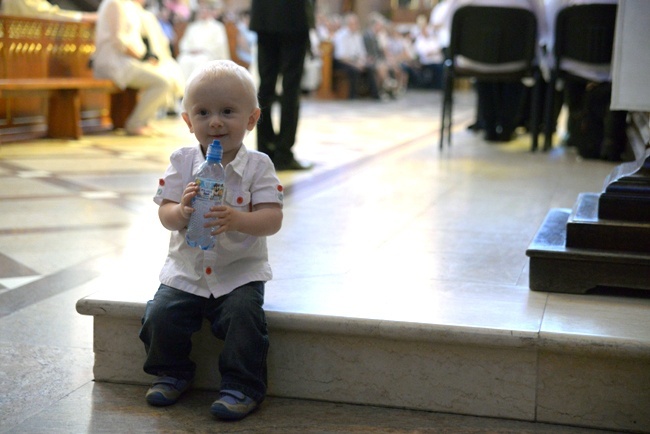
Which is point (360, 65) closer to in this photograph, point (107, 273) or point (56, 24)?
point (56, 24)

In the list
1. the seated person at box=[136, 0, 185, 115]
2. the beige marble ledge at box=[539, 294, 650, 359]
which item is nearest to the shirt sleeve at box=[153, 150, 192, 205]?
the beige marble ledge at box=[539, 294, 650, 359]

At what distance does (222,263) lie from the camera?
204cm

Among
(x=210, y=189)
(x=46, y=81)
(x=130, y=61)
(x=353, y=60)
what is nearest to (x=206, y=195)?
(x=210, y=189)

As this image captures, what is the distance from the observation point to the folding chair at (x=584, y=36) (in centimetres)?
584

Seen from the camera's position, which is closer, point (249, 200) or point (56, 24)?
point (249, 200)

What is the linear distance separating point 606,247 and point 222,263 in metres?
0.96

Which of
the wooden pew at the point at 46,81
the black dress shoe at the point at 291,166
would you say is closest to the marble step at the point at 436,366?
the black dress shoe at the point at 291,166

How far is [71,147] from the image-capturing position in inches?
269

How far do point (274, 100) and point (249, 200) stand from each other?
10.8 feet

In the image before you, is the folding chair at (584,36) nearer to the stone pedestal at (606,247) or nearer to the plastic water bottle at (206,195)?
the stone pedestal at (606,247)

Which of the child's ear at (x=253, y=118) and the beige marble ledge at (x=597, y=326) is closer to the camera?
the beige marble ledge at (x=597, y=326)

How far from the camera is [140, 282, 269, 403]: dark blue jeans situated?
6.37ft

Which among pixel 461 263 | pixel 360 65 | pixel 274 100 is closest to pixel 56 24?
pixel 274 100

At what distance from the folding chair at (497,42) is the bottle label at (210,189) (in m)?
4.73
